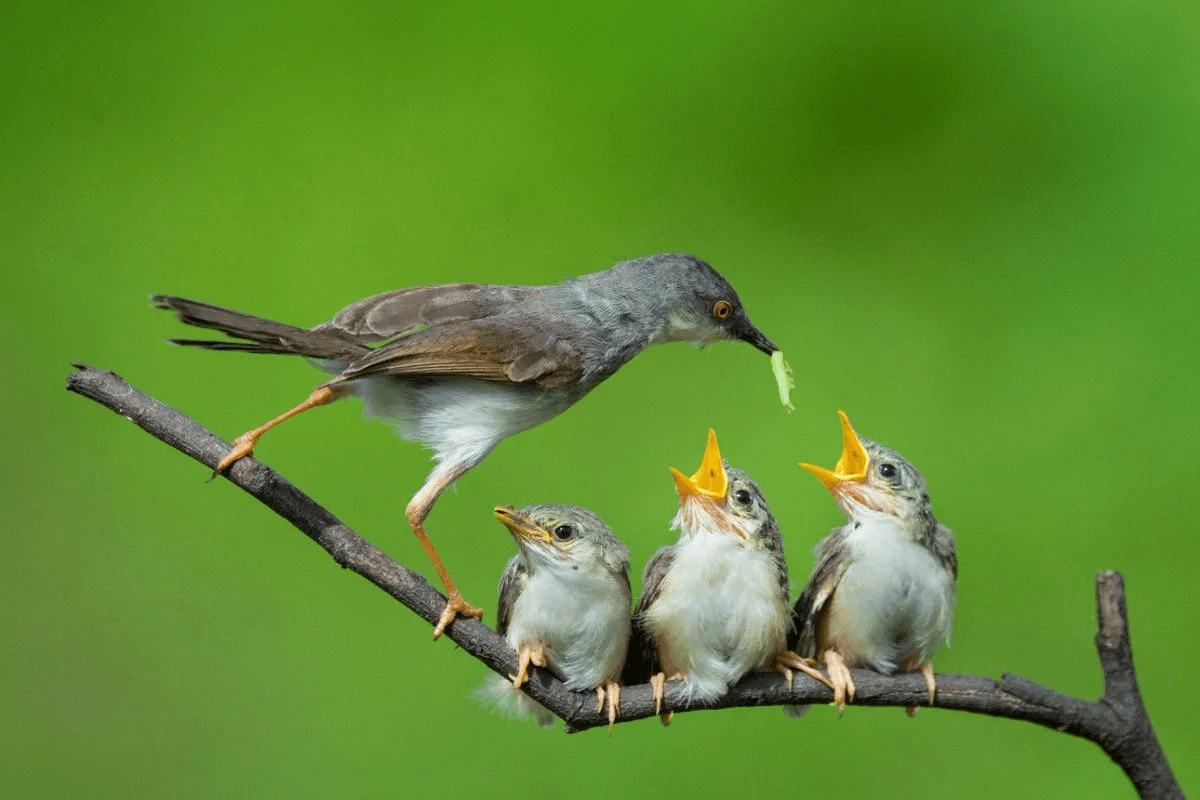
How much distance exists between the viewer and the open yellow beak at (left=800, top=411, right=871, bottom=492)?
2.43 metres

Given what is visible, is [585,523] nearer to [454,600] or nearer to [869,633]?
[454,600]

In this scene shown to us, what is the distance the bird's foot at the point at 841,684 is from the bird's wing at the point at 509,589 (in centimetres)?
58

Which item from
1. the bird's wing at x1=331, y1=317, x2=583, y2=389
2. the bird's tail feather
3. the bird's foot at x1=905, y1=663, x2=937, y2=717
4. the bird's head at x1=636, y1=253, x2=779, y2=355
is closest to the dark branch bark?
the bird's foot at x1=905, y1=663, x2=937, y2=717

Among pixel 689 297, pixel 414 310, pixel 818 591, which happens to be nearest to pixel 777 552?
pixel 818 591

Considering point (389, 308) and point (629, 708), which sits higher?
point (389, 308)

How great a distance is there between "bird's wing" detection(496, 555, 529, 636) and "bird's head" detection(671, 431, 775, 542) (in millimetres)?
324

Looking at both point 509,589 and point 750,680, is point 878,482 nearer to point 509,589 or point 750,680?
Result: point 750,680

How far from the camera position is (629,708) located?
228cm

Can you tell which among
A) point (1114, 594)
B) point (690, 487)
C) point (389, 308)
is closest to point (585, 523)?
point (690, 487)

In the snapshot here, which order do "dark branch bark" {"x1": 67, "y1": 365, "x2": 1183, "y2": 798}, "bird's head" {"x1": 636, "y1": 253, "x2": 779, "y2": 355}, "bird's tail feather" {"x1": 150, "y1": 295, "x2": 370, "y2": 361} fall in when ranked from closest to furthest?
1. "dark branch bark" {"x1": 67, "y1": 365, "x2": 1183, "y2": 798}
2. "bird's tail feather" {"x1": 150, "y1": 295, "x2": 370, "y2": 361}
3. "bird's head" {"x1": 636, "y1": 253, "x2": 779, "y2": 355}

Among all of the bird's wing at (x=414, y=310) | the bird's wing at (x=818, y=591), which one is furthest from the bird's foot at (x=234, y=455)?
the bird's wing at (x=818, y=591)

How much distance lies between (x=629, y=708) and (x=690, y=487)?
1.34 ft

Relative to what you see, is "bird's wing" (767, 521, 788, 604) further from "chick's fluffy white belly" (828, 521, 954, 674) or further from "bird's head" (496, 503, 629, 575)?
"bird's head" (496, 503, 629, 575)

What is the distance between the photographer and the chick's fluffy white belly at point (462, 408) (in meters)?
2.51
